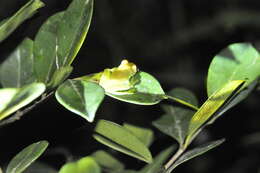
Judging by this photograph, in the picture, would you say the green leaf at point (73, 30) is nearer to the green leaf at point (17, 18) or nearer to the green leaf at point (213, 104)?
the green leaf at point (17, 18)

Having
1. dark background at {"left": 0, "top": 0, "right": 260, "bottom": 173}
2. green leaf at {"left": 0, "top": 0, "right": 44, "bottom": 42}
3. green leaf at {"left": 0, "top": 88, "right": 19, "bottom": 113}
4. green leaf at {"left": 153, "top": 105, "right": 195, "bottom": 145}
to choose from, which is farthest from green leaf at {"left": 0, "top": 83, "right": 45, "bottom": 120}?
dark background at {"left": 0, "top": 0, "right": 260, "bottom": 173}

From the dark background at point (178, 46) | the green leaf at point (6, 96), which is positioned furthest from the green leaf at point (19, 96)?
the dark background at point (178, 46)

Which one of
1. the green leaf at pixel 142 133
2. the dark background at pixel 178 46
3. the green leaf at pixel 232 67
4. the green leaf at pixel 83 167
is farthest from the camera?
the dark background at pixel 178 46

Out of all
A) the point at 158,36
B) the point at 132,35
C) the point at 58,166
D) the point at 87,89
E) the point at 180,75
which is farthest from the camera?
the point at 158,36

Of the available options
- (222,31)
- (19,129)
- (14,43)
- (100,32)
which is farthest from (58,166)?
(222,31)

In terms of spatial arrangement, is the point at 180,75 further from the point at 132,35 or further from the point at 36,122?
the point at 36,122

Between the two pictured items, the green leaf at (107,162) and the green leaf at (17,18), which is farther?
the green leaf at (107,162)

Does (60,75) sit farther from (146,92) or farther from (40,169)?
(40,169)
